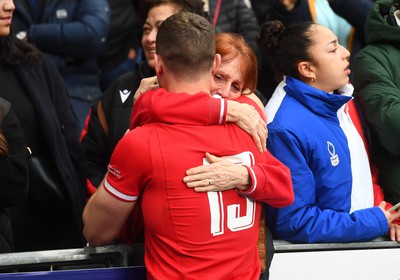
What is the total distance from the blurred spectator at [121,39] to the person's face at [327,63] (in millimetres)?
2616

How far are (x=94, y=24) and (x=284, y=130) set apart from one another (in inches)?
97.9

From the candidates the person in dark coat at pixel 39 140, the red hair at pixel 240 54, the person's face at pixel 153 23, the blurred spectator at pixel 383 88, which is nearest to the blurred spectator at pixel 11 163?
the person in dark coat at pixel 39 140

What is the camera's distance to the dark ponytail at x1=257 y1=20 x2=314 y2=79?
4414mm

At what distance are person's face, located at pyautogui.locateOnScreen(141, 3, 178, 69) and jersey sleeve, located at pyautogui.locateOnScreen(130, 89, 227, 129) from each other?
1.44 metres

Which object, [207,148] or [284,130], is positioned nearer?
[207,148]

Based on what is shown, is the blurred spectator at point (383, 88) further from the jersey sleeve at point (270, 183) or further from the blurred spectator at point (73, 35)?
the blurred spectator at point (73, 35)

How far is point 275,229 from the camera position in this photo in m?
4.15

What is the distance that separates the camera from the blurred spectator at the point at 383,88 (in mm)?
4547

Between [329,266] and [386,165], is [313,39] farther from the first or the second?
[329,266]

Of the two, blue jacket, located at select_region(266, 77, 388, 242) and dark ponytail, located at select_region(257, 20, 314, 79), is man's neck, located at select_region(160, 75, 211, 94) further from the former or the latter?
dark ponytail, located at select_region(257, 20, 314, 79)

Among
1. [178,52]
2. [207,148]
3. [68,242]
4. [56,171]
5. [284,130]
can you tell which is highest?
[178,52]

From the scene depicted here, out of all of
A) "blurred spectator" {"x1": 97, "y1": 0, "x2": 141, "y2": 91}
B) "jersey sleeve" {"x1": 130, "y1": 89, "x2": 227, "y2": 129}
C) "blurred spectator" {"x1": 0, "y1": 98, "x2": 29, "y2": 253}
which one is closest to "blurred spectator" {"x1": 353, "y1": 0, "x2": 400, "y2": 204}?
"jersey sleeve" {"x1": 130, "y1": 89, "x2": 227, "y2": 129}

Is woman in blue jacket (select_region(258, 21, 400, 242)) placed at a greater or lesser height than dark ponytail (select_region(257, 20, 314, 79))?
lesser

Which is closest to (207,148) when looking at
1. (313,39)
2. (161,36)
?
(161,36)
